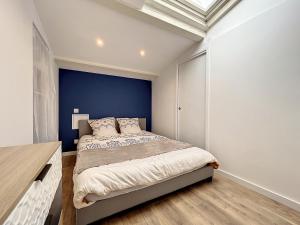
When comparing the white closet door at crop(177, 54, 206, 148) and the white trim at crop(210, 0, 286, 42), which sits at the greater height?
the white trim at crop(210, 0, 286, 42)

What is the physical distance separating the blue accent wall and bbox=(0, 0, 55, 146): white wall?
5.98 ft

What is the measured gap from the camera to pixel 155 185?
1545 mm

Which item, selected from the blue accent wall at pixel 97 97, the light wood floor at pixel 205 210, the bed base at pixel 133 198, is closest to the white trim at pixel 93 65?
the blue accent wall at pixel 97 97

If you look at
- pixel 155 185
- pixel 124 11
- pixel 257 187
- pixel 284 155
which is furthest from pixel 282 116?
pixel 124 11

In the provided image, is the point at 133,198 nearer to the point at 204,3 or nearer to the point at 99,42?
the point at 99,42

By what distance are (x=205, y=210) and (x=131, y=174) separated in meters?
0.93

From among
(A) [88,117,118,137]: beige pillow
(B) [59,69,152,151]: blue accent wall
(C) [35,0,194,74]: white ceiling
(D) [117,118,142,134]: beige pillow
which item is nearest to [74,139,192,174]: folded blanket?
(A) [88,117,118,137]: beige pillow

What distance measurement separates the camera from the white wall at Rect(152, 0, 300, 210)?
1527 millimetres

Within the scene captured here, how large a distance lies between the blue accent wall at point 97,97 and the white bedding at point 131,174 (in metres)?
2.15

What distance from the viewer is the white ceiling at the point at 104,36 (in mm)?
1840

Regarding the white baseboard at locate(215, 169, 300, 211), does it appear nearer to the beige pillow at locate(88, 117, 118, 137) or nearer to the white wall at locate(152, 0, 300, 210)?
the white wall at locate(152, 0, 300, 210)

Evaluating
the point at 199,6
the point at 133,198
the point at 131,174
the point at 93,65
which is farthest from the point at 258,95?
the point at 93,65

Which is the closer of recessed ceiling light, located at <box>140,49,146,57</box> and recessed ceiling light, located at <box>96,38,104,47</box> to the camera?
recessed ceiling light, located at <box>96,38,104,47</box>

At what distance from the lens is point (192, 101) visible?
9.26 feet
